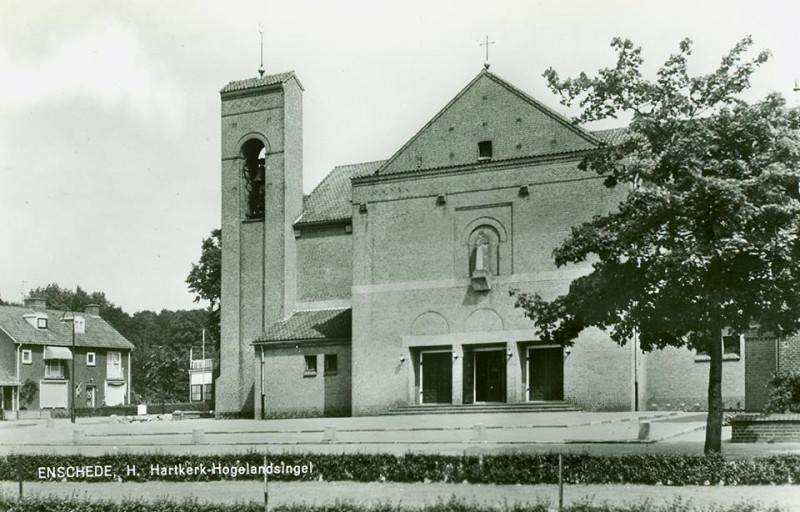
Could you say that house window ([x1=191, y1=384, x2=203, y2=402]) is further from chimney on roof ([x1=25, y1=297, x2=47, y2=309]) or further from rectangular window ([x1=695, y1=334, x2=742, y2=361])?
rectangular window ([x1=695, y1=334, x2=742, y2=361])

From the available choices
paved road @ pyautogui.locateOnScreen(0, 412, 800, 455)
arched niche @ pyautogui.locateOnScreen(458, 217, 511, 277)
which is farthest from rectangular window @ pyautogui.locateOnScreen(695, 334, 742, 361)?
arched niche @ pyautogui.locateOnScreen(458, 217, 511, 277)

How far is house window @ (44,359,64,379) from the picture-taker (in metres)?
68.2

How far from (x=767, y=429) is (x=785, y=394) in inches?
175

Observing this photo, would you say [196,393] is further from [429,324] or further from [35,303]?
[429,324]

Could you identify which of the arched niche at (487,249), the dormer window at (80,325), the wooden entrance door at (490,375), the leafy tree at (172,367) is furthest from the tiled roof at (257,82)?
the leafy tree at (172,367)

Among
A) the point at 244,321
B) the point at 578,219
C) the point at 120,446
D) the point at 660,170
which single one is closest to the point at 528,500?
the point at 660,170

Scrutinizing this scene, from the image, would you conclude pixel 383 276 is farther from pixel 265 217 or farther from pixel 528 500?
pixel 528 500

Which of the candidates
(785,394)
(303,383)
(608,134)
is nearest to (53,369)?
(303,383)

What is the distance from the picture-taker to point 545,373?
39875 millimetres

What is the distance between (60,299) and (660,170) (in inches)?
4211

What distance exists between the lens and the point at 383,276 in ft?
143

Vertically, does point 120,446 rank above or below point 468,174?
below

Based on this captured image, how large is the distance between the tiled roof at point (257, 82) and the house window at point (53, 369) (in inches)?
1199

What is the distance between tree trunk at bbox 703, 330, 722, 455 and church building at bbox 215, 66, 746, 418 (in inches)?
682
